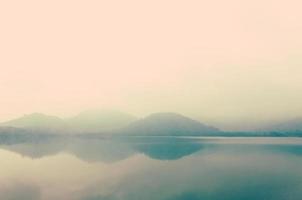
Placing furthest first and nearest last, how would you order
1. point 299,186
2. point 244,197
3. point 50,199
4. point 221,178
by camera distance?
point 221,178, point 299,186, point 244,197, point 50,199

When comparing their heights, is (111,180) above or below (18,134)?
below

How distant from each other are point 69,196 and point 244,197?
42.0 feet

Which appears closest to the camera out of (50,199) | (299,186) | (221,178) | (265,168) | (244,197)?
(50,199)

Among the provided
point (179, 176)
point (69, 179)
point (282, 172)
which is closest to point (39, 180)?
point (69, 179)

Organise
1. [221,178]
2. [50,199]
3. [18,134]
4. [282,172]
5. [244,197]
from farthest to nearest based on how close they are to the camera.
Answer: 1. [18,134]
2. [282,172]
3. [221,178]
4. [244,197]
5. [50,199]

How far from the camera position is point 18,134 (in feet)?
599

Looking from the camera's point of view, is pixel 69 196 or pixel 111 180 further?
pixel 111 180

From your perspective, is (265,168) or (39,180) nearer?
(39,180)

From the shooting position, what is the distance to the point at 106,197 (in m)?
24.8

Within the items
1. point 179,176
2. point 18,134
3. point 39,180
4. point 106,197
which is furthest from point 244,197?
point 18,134

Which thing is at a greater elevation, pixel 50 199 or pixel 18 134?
pixel 18 134

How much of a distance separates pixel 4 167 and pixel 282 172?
110 feet

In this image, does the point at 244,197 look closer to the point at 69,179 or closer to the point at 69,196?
the point at 69,196

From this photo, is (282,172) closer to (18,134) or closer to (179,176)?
(179,176)
